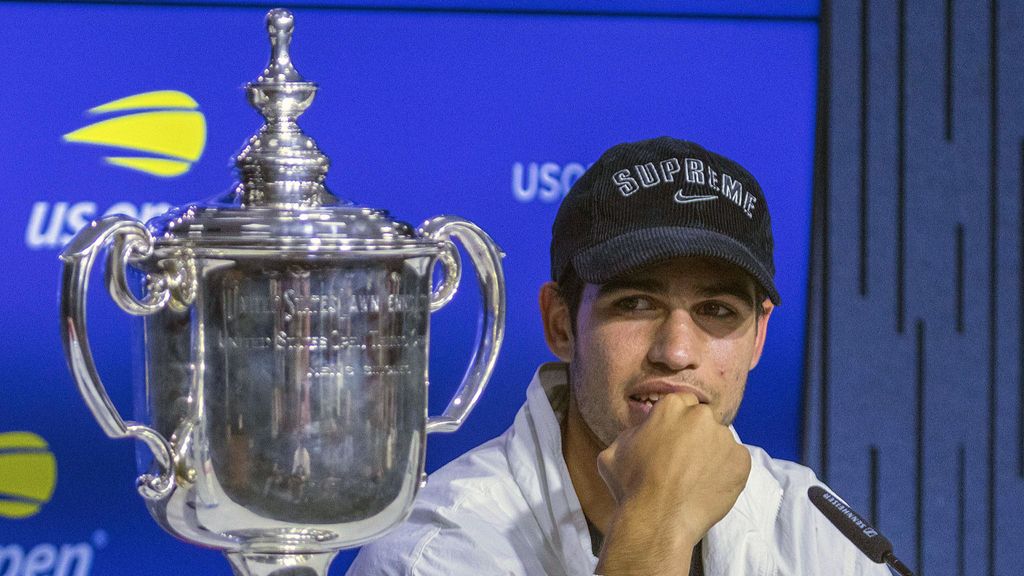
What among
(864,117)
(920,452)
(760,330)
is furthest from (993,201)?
(760,330)

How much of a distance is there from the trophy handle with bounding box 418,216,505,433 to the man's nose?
313mm

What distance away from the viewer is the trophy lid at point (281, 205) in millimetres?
1104

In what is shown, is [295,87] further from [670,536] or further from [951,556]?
[951,556]

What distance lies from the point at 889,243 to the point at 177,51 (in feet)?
3.30

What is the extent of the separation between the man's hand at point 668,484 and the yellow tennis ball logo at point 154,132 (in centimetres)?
76

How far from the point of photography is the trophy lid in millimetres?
1104

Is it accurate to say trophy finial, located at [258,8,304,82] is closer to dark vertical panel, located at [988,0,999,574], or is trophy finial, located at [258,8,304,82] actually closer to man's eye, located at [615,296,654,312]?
man's eye, located at [615,296,654,312]

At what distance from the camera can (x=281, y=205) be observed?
3.76ft

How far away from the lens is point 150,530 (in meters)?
1.94

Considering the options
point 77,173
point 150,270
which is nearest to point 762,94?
point 77,173

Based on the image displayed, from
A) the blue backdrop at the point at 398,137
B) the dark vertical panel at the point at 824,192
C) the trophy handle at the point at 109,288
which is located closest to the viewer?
the trophy handle at the point at 109,288

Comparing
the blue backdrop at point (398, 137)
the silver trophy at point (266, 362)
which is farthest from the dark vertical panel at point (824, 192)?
the silver trophy at point (266, 362)

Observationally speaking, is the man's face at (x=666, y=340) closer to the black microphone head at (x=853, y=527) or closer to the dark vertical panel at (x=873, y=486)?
the black microphone head at (x=853, y=527)

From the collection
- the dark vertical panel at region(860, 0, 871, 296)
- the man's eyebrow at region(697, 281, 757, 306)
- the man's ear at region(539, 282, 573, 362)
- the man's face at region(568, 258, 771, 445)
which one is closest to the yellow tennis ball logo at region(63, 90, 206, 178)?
the man's ear at region(539, 282, 573, 362)
